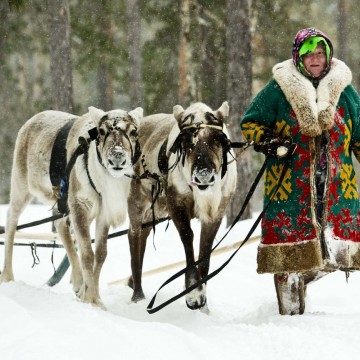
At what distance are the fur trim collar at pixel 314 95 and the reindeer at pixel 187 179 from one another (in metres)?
0.72

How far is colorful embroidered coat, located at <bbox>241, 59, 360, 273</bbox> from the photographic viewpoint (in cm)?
501

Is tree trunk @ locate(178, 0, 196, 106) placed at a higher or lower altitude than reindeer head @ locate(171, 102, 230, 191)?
higher

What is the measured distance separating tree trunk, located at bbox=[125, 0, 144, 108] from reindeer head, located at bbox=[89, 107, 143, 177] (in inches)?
493

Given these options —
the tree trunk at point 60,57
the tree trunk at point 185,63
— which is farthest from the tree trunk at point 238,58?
the tree trunk at point 185,63

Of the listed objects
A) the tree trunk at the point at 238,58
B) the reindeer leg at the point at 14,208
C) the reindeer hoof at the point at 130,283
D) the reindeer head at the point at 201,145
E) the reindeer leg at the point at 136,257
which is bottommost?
the reindeer hoof at the point at 130,283

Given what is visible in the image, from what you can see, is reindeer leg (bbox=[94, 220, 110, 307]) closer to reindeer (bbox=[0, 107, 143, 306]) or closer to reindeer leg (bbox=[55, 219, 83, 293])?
reindeer (bbox=[0, 107, 143, 306])

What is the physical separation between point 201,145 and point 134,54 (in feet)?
46.5

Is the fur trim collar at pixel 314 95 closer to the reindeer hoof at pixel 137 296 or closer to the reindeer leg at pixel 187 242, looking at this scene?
the reindeer leg at pixel 187 242

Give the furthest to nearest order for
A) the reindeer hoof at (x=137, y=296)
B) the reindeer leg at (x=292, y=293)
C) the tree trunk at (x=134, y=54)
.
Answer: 1. the tree trunk at (x=134, y=54)
2. the reindeer hoof at (x=137, y=296)
3. the reindeer leg at (x=292, y=293)

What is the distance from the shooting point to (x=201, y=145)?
5402 mm

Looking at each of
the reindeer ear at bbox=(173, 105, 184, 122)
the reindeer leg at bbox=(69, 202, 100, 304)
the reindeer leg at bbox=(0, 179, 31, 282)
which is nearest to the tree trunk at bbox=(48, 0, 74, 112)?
the reindeer leg at bbox=(0, 179, 31, 282)

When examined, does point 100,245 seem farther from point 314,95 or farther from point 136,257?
point 314,95

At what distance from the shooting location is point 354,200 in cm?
514

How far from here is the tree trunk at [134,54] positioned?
62.2ft
